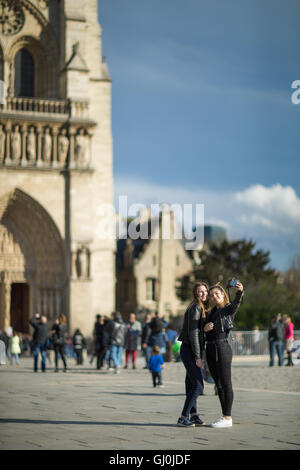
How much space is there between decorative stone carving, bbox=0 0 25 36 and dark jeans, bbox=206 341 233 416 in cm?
3127

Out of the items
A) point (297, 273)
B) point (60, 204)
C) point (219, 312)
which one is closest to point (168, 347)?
point (60, 204)

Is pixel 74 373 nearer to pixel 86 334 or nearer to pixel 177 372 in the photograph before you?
pixel 177 372

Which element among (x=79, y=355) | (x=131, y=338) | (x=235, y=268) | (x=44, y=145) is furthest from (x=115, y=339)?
(x=235, y=268)

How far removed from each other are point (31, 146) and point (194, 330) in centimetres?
2752

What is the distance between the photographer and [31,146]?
1422 inches

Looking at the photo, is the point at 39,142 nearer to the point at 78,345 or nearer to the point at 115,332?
the point at 78,345

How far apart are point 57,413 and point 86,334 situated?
979 inches

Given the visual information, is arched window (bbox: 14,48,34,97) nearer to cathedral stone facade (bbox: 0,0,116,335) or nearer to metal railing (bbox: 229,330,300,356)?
cathedral stone facade (bbox: 0,0,116,335)

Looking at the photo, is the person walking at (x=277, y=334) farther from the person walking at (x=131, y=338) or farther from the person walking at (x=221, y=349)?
the person walking at (x=221, y=349)

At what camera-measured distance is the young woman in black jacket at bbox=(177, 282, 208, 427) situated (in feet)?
31.2

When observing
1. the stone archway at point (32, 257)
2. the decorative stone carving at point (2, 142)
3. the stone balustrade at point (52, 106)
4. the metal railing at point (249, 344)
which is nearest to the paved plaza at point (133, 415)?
the metal railing at point (249, 344)

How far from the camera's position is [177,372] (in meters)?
22.2

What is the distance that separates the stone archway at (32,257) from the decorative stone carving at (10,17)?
7.88 meters

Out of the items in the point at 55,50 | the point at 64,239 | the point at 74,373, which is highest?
the point at 55,50
